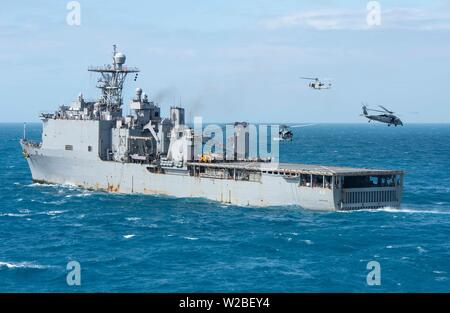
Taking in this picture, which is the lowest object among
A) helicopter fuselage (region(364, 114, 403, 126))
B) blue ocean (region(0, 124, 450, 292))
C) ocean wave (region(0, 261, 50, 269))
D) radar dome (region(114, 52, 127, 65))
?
ocean wave (region(0, 261, 50, 269))

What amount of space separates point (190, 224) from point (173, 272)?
12283 millimetres

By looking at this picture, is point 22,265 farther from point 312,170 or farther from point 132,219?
point 312,170

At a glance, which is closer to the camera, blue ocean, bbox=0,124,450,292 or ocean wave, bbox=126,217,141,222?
blue ocean, bbox=0,124,450,292

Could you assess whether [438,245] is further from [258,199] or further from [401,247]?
[258,199]

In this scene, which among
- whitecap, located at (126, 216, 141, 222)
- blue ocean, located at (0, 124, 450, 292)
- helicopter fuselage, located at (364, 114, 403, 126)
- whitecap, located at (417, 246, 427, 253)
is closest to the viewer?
blue ocean, located at (0, 124, 450, 292)

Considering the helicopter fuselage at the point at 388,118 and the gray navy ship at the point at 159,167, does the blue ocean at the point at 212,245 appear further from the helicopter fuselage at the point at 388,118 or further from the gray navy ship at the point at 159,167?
the helicopter fuselage at the point at 388,118

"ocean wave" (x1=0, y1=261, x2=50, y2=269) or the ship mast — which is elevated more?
the ship mast

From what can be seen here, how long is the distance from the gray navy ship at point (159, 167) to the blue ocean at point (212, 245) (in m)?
1.25

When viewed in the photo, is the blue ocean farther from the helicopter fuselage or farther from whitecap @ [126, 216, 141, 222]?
the helicopter fuselage

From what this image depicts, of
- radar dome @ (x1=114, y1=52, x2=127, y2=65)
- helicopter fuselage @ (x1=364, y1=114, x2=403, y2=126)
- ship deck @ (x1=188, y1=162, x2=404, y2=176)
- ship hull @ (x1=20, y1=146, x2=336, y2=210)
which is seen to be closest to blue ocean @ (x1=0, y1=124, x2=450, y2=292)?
ship hull @ (x1=20, y1=146, x2=336, y2=210)

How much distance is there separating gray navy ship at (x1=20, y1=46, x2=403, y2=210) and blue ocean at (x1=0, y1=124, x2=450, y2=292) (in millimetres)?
1248

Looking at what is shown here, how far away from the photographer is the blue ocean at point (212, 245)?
3247 cm

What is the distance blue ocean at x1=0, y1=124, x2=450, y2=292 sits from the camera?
32469mm
